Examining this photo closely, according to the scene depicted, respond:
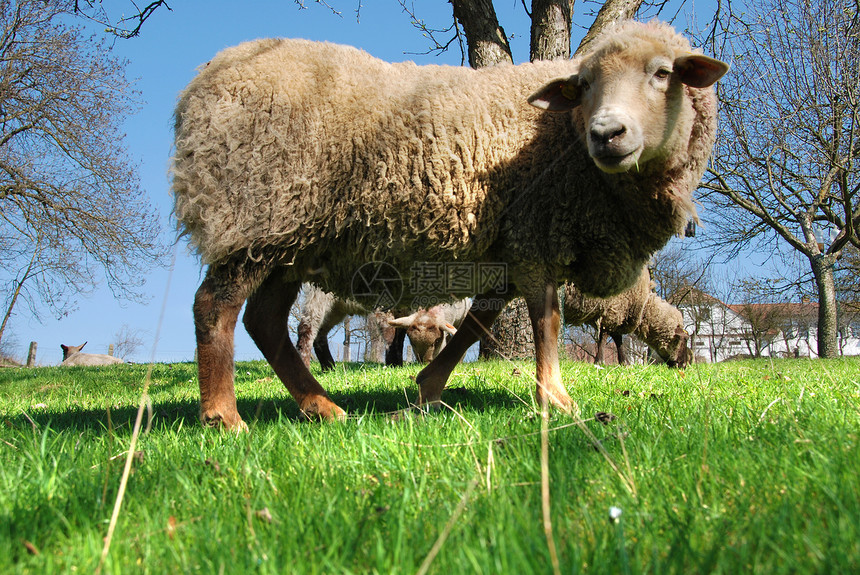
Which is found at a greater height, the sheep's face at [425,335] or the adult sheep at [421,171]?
the adult sheep at [421,171]

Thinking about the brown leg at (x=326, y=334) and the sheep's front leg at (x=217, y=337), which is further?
the brown leg at (x=326, y=334)

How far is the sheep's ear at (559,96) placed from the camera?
325 cm

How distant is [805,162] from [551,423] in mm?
15595

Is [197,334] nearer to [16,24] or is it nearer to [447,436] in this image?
[447,436]

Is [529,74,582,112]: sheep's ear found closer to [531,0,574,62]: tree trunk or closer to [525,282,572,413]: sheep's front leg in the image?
[525,282,572,413]: sheep's front leg

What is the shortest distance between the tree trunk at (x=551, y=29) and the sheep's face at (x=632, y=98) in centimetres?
398

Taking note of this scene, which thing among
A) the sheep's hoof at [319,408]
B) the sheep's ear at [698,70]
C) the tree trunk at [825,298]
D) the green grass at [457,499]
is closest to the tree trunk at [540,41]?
the sheep's hoof at [319,408]

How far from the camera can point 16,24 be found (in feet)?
45.5

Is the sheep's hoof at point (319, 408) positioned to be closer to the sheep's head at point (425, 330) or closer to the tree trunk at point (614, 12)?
the tree trunk at point (614, 12)

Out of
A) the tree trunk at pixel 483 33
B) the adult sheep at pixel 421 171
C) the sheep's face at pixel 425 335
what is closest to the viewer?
the adult sheep at pixel 421 171

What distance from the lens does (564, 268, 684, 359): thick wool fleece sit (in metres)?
9.66

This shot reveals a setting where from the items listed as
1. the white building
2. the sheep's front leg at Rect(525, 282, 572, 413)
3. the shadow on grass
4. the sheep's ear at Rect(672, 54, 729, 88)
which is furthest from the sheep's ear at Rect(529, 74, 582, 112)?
the white building

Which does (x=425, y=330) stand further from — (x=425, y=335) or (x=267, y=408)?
(x=267, y=408)

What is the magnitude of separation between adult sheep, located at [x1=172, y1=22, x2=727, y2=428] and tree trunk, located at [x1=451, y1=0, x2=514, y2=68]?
12.9ft
